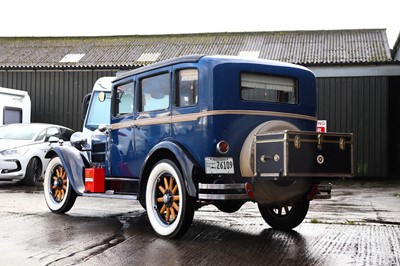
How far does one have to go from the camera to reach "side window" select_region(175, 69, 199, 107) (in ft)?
20.5

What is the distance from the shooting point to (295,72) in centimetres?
682

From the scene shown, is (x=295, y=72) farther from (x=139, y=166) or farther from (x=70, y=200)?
(x=70, y=200)

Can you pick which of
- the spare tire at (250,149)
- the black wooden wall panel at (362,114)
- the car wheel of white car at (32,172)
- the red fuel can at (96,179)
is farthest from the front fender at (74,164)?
the black wooden wall panel at (362,114)

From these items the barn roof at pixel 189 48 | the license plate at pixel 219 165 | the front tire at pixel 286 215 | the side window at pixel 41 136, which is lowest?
the front tire at pixel 286 215

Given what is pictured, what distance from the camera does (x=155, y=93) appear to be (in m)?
6.87

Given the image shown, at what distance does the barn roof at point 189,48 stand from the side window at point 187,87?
45.4 ft

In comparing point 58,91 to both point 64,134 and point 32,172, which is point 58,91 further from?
point 32,172

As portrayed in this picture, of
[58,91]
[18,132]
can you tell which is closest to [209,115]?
[18,132]

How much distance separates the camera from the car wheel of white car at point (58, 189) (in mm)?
8297

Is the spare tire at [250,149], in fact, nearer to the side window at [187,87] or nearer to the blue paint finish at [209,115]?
the blue paint finish at [209,115]

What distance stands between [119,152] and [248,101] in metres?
2.10

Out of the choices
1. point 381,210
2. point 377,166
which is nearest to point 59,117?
point 377,166

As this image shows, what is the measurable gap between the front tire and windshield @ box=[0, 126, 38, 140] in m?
9.17

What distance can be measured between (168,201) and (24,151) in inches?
345
